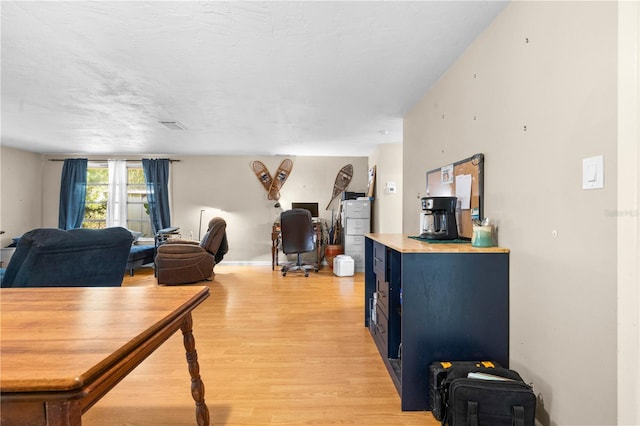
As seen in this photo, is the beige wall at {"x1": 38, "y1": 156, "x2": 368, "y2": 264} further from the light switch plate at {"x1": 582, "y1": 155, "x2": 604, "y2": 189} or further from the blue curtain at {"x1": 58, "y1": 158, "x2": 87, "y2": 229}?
the light switch plate at {"x1": 582, "y1": 155, "x2": 604, "y2": 189}

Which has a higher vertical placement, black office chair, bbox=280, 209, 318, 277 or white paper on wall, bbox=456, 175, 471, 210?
white paper on wall, bbox=456, 175, 471, 210

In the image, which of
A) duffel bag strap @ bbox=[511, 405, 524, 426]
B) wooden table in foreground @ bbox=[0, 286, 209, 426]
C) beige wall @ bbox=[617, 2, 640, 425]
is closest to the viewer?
wooden table in foreground @ bbox=[0, 286, 209, 426]

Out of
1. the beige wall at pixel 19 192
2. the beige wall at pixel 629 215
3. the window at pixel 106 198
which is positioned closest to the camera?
the beige wall at pixel 629 215

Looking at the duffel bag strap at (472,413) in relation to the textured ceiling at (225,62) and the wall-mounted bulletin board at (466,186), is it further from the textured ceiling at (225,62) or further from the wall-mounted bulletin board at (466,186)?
the textured ceiling at (225,62)

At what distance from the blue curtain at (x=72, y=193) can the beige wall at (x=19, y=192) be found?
0.42m

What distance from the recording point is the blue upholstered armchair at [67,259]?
178 cm

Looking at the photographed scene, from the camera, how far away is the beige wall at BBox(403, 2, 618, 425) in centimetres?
101

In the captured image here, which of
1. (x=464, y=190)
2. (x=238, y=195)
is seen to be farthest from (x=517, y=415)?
(x=238, y=195)

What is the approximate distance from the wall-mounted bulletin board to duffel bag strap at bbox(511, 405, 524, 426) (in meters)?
1.02

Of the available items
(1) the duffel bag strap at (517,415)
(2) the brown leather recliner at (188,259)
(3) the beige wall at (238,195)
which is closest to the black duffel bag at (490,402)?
(1) the duffel bag strap at (517,415)

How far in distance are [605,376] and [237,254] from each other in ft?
18.6

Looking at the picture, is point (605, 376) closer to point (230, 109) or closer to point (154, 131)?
point (230, 109)

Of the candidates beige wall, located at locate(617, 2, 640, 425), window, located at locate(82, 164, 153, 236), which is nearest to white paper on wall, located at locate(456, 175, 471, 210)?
beige wall, located at locate(617, 2, 640, 425)

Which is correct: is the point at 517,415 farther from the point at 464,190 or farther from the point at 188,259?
the point at 188,259
